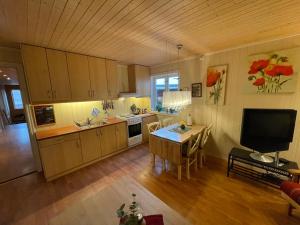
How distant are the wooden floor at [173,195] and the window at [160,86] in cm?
227

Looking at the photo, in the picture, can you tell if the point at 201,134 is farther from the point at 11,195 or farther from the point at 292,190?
the point at 11,195

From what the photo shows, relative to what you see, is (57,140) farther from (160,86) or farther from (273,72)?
(273,72)

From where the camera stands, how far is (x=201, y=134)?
280cm

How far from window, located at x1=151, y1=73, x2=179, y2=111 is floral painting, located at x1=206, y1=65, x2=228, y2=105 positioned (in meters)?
0.99

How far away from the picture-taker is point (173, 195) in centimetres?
217

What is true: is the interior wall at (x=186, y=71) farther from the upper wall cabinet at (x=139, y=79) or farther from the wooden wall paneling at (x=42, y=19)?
the wooden wall paneling at (x=42, y=19)

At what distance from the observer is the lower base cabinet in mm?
2561

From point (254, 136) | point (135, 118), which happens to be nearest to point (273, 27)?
point (254, 136)

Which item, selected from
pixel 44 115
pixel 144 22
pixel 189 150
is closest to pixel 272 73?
pixel 189 150

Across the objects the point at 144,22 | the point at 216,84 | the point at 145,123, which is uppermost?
the point at 144,22

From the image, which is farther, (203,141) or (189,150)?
(203,141)

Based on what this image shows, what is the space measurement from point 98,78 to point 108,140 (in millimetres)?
1563

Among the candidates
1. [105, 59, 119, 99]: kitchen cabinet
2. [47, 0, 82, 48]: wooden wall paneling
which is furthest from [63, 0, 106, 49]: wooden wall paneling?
[105, 59, 119, 99]: kitchen cabinet

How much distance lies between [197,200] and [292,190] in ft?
3.78
